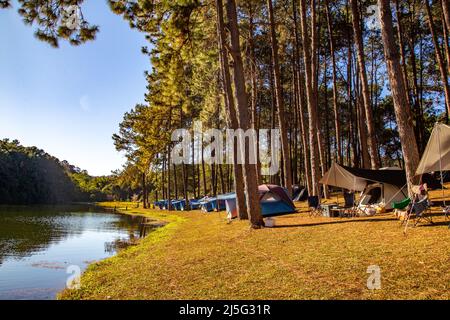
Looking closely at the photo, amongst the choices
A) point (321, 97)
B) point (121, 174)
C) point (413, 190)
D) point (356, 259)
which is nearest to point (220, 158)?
point (321, 97)

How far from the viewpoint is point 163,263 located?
897 centimetres

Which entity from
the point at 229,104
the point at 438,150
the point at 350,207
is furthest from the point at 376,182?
the point at 229,104

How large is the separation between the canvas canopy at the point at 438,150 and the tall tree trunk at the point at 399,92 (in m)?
0.82

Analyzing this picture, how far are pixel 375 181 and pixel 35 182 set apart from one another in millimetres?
84776

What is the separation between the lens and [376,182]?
14758mm

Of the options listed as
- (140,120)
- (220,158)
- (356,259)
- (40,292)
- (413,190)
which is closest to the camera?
(356,259)

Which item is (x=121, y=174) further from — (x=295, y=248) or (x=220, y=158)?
(x=295, y=248)

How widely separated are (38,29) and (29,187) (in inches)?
3194

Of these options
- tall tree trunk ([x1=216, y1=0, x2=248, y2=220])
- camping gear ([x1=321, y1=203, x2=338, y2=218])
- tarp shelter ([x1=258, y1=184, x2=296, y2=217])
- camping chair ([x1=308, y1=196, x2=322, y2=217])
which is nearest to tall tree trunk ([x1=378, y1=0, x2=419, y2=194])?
camping gear ([x1=321, y1=203, x2=338, y2=218])

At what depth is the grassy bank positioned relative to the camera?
5352 mm

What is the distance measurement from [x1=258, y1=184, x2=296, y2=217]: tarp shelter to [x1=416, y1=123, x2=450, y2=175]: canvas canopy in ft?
30.8

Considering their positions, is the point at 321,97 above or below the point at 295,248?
above

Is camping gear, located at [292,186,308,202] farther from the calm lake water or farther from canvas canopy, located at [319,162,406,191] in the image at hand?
the calm lake water

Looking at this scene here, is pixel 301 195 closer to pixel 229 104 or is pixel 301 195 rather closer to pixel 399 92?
pixel 229 104
